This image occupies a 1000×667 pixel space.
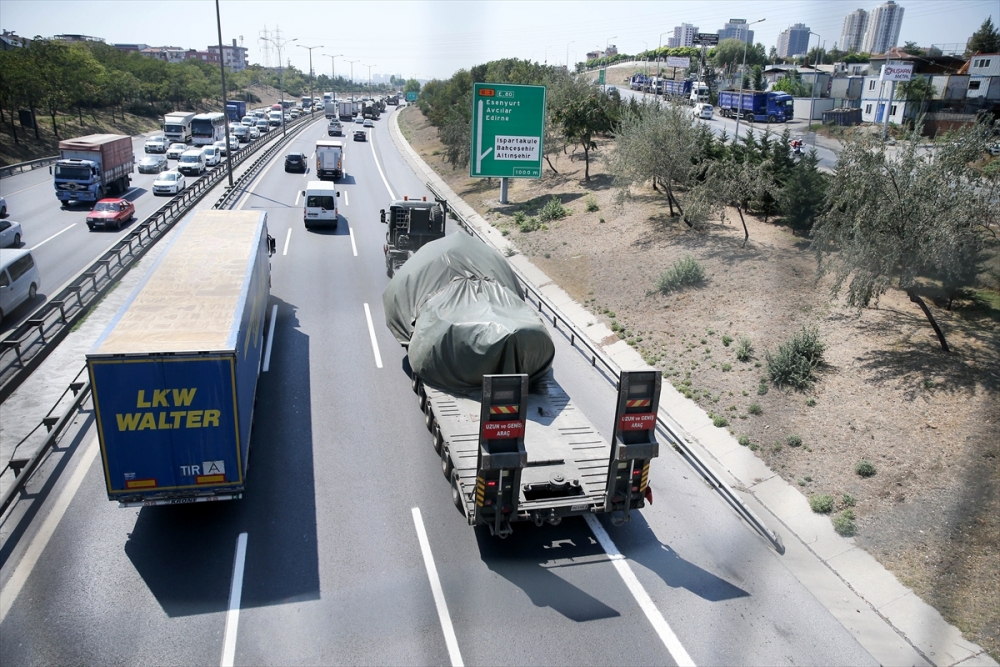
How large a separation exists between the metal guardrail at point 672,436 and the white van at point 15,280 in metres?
15.8

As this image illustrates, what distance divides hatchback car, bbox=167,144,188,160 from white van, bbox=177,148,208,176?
4885 millimetres

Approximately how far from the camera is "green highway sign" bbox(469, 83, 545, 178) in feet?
101

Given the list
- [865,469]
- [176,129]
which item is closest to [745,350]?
[865,469]

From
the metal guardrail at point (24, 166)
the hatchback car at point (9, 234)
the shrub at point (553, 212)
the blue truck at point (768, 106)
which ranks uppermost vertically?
the blue truck at point (768, 106)

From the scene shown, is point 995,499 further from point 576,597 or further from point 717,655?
A: point 576,597

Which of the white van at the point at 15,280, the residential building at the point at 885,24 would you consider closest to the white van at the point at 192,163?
the white van at the point at 15,280

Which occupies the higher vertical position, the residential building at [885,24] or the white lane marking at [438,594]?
the residential building at [885,24]

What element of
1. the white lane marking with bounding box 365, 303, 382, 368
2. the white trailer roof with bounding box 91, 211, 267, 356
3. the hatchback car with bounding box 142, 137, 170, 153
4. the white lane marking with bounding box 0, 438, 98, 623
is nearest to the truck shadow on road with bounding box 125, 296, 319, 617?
the white lane marking with bounding box 0, 438, 98, 623

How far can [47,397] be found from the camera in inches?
597

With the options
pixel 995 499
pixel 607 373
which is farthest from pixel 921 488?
pixel 607 373

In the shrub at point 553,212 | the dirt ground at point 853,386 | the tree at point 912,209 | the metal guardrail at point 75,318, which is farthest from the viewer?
the shrub at point 553,212

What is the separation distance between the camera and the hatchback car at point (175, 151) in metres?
55.3

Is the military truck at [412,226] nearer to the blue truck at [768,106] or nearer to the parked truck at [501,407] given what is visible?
the parked truck at [501,407]

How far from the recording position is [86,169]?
35.5 m
